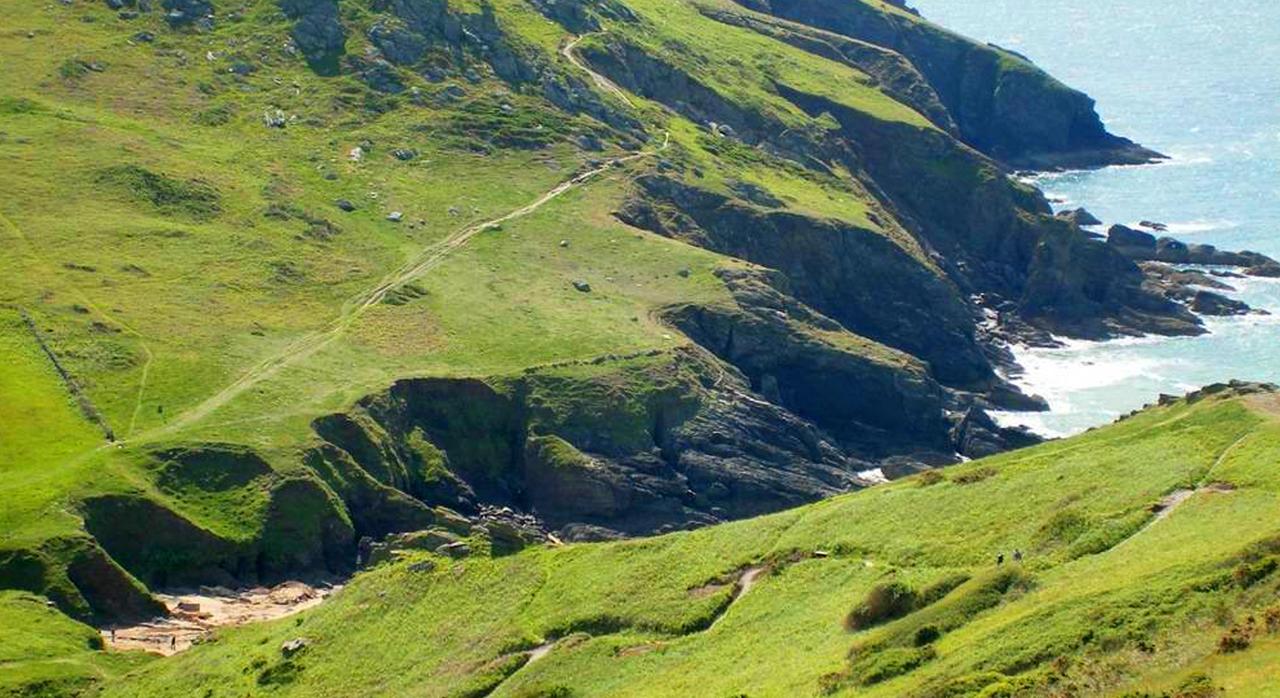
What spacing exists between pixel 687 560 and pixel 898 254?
80159 mm

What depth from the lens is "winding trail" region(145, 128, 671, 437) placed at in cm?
10950

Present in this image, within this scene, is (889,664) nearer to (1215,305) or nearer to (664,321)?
(664,321)

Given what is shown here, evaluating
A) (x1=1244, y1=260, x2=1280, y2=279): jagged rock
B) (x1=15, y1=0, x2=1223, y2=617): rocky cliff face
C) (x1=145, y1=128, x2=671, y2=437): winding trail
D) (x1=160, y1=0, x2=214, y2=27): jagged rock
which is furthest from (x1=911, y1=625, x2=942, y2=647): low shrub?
(x1=1244, y1=260, x2=1280, y2=279): jagged rock

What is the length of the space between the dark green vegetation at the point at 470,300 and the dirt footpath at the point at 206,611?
4.36 ft

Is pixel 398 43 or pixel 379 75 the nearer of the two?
pixel 379 75

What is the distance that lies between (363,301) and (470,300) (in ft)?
21.8

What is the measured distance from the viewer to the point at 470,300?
129875 millimetres

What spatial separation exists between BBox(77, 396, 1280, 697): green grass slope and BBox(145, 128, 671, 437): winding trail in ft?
79.2

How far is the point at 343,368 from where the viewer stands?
4599 inches

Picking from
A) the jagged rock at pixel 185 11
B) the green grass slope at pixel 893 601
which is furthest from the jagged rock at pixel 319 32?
the green grass slope at pixel 893 601

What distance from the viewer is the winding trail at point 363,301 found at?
359 ft

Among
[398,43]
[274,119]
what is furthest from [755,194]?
[274,119]

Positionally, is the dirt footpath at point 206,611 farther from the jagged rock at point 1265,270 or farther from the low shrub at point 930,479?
the jagged rock at point 1265,270

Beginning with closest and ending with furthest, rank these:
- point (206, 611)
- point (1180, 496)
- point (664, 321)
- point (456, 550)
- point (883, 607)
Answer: point (883, 607) < point (1180, 496) < point (456, 550) < point (206, 611) < point (664, 321)
